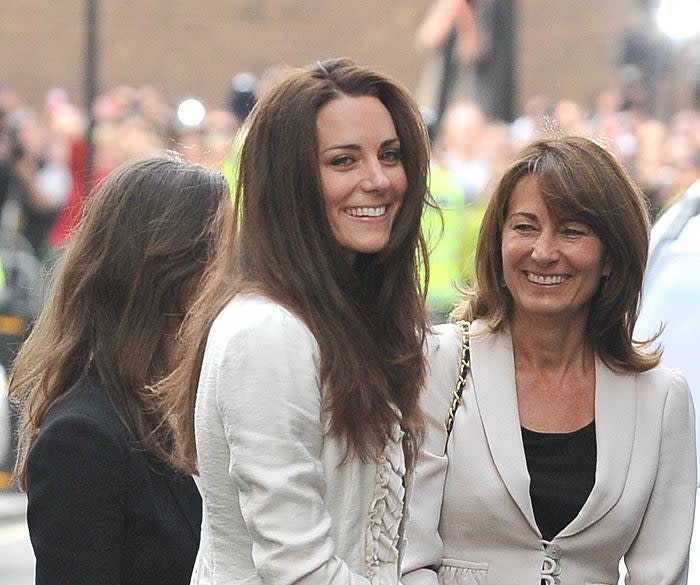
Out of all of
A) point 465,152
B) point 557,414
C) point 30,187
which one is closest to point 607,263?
point 557,414

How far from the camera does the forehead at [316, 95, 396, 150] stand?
2910 mm

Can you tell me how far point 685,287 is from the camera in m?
4.83

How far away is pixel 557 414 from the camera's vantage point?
371cm

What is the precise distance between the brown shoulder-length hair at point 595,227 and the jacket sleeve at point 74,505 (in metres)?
0.98

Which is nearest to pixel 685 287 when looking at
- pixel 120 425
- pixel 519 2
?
pixel 120 425

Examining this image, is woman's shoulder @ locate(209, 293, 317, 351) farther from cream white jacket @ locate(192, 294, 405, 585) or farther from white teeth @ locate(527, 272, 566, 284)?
white teeth @ locate(527, 272, 566, 284)

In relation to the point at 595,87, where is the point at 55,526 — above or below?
below

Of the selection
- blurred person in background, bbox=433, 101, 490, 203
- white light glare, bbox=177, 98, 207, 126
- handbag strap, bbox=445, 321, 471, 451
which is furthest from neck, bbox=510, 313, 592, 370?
white light glare, bbox=177, 98, 207, 126

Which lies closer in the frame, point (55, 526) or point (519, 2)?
point (55, 526)

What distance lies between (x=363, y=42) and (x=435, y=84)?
33.0 feet

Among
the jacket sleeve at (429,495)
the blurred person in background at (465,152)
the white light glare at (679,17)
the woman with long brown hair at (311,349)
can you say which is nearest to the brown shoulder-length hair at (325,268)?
the woman with long brown hair at (311,349)

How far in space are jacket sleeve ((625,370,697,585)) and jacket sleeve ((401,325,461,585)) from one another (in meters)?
0.43

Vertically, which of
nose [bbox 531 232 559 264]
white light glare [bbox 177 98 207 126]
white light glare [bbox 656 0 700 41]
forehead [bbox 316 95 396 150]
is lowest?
nose [bbox 531 232 559 264]

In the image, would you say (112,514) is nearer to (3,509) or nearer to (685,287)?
(685,287)
